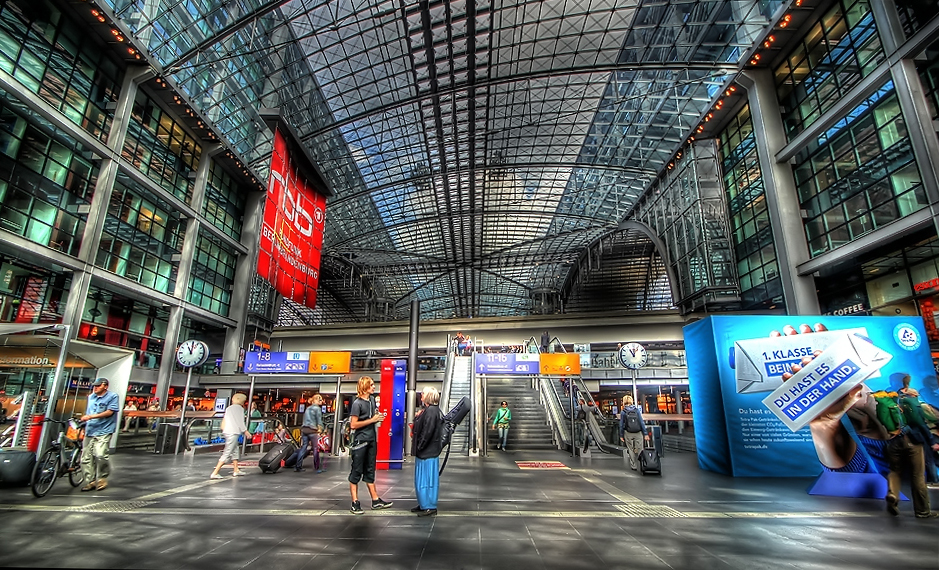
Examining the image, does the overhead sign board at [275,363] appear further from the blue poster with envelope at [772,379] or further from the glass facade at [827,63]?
the glass facade at [827,63]

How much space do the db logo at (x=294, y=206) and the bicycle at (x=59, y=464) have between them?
2089 centimetres

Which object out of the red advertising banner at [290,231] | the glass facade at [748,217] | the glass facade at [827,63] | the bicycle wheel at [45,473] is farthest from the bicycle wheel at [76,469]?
the glass facade at [748,217]

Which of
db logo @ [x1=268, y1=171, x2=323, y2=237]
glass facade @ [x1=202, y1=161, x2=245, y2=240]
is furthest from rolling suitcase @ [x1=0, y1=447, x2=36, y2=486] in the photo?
glass facade @ [x1=202, y1=161, x2=245, y2=240]

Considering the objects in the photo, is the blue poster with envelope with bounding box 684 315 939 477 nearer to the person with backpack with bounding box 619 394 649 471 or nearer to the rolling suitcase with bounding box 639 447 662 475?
the person with backpack with bounding box 619 394 649 471

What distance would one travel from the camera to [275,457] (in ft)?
34.1

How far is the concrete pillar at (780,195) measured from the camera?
1953 cm

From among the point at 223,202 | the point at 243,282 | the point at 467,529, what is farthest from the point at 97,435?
the point at 223,202

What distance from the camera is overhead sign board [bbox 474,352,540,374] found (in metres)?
15.9

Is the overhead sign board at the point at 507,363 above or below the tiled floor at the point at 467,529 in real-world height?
above

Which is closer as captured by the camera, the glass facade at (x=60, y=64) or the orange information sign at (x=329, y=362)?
the orange information sign at (x=329, y=362)

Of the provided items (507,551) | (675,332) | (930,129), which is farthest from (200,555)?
(675,332)

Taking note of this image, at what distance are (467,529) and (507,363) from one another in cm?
1105

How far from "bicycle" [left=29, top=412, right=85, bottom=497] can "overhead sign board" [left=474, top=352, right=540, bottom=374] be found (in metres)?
11.1

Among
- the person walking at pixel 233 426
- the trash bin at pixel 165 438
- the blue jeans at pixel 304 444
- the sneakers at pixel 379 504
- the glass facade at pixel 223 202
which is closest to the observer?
the sneakers at pixel 379 504
